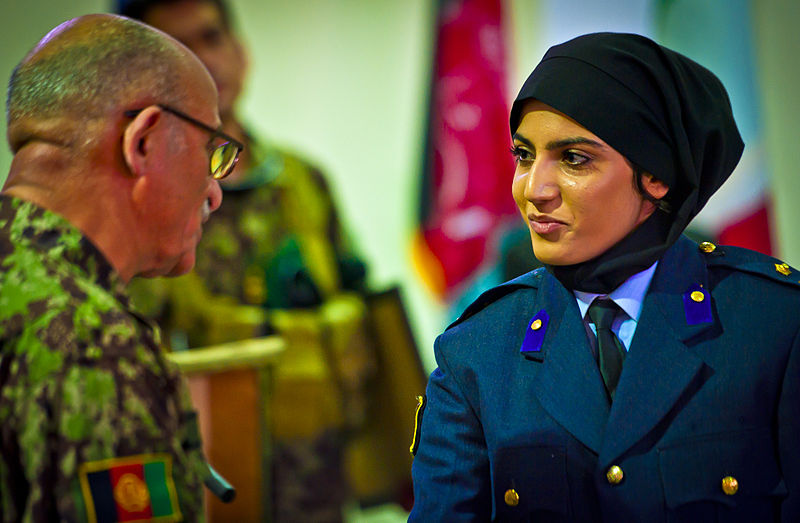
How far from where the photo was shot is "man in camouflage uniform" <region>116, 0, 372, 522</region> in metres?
3.60

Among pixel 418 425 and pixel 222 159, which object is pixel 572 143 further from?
pixel 222 159

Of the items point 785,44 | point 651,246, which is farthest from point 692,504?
point 785,44

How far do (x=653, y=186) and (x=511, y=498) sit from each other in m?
0.54

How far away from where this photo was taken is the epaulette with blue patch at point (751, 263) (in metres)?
1.45

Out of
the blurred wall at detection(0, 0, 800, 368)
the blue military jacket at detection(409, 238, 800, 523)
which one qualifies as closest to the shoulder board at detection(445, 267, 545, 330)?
the blue military jacket at detection(409, 238, 800, 523)

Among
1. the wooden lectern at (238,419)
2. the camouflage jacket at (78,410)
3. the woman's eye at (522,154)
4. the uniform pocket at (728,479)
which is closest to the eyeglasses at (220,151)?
the camouflage jacket at (78,410)

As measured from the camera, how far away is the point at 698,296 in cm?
148

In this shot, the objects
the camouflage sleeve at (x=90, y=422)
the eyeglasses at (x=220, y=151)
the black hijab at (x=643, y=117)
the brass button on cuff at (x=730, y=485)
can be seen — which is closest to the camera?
the camouflage sleeve at (x=90, y=422)

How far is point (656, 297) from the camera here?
148 cm

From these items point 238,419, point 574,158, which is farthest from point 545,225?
point 238,419

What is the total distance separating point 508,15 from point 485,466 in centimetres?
406

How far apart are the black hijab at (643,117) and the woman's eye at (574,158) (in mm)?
47

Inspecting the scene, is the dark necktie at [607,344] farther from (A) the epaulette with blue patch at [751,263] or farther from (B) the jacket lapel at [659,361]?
(A) the epaulette with blue patch at [751,263]

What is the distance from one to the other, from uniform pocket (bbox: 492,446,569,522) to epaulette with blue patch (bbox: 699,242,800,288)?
1.36 feet
